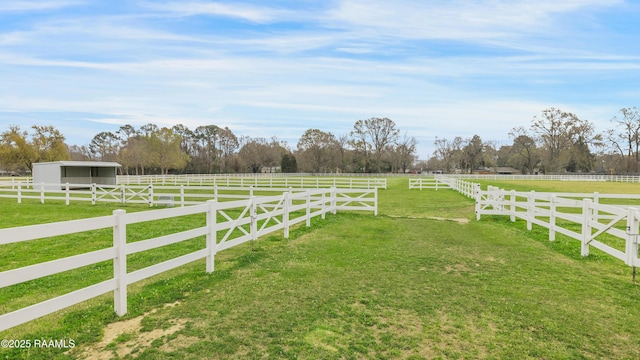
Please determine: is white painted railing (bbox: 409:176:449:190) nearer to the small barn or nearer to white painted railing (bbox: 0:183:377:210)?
white painted railing (bbox: 0:183:377:210)

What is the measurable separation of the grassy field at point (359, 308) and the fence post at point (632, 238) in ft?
1.17

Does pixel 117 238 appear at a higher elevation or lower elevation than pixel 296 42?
lower

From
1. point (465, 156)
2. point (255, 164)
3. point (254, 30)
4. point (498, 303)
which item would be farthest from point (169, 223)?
point (465, 156)

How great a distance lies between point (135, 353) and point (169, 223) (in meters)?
8.61

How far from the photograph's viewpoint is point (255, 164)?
8475 cm

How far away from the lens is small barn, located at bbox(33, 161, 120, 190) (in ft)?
92.2

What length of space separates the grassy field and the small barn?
24175 mm

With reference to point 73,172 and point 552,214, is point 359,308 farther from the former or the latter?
point 73,172

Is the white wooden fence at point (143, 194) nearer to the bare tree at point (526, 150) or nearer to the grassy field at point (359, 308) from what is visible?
the grassy field at point (359, 308)

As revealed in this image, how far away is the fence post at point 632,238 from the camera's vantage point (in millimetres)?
6043

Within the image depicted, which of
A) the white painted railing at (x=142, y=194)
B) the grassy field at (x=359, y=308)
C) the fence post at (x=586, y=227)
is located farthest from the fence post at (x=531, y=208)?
the white painted railing at (x=142, y=194)

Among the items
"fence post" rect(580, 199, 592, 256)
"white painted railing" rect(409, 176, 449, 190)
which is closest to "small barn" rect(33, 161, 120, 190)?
"white painted railing" rect(409, 176, 449, 190)

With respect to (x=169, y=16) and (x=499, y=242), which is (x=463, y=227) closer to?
(x=499, y=242)

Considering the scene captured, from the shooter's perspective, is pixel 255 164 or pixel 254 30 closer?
pixel 254 30
